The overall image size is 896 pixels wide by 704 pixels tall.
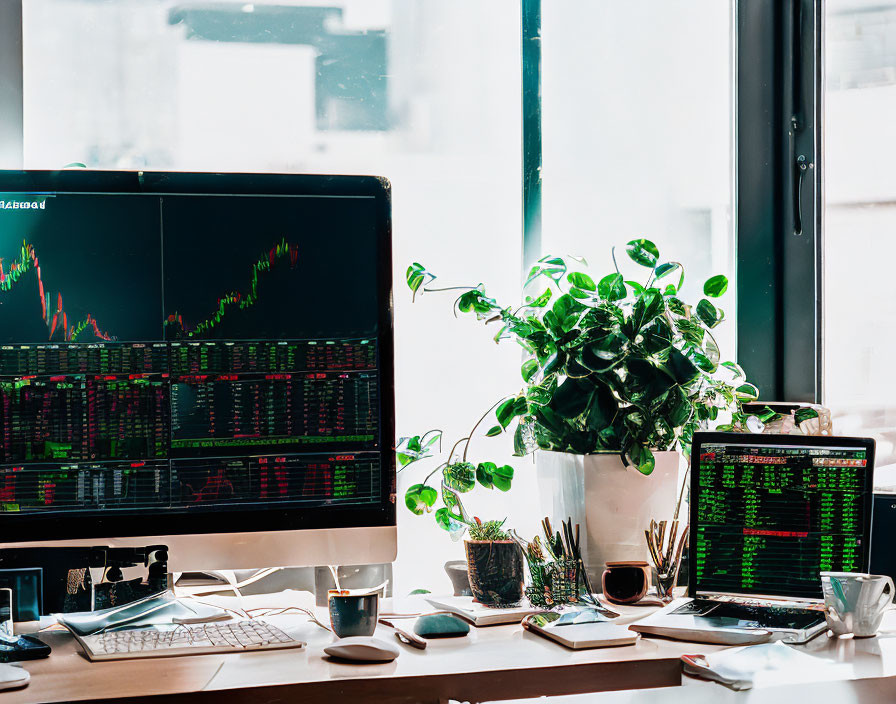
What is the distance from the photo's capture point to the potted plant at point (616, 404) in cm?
147

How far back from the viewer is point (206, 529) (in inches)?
46.7

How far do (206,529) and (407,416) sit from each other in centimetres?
66

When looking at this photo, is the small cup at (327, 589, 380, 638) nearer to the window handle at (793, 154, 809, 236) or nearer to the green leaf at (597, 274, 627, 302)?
the green leaf at (597, 274, 627, 302)

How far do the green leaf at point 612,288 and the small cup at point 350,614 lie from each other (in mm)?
753

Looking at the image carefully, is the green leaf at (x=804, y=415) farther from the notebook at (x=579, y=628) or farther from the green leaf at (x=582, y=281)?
the notebook at (x=579, y=628)

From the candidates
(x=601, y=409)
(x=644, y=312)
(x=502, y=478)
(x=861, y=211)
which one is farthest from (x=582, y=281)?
(x=861, y=211)

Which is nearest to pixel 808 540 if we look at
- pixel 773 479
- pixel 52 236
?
pixel 773 479

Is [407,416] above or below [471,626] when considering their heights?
above

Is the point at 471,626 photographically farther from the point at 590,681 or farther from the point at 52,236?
the point at 52,236

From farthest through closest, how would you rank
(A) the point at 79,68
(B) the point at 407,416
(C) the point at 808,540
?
(B) the point at 407,416 < (A) the point at 79,68 < (C) the point at 808,540

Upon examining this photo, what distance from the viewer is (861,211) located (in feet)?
6.03

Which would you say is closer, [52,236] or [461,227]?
[52,236]

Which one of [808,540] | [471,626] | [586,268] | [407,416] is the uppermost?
[586,268]

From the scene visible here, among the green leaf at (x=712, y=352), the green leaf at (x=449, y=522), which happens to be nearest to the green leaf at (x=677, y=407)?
the green leaf at (x=712, y=352)
